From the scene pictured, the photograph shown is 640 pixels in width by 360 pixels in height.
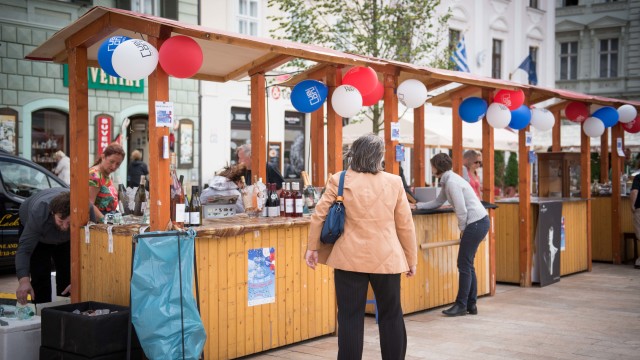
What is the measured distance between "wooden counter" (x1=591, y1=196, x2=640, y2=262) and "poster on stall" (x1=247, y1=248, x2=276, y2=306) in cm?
832

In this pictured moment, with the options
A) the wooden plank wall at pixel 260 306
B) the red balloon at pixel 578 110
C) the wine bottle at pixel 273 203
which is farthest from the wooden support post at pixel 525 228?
the wine bottle at pixel 273 203

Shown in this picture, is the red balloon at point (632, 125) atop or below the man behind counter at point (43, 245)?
Result: atop

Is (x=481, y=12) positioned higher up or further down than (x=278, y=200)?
higher up

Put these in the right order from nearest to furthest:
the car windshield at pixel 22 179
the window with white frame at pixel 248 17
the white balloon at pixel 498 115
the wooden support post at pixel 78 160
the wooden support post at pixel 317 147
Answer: the wooden support post at pixel 78 160 → the wooden support post at pixel 317 147 → the white balloon at pixel 498 115 → the car windshield at pixel 22 179 → the window with white frame at pixel 248 17

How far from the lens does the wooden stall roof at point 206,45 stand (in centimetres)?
574

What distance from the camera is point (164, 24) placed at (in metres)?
5.64

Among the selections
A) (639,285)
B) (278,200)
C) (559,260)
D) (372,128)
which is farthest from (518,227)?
(372,128)

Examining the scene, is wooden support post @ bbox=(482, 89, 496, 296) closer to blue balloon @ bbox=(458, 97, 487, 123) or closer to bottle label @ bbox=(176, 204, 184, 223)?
blue balloon @ bbox=(458, 97, 487, 123)

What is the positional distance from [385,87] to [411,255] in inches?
130

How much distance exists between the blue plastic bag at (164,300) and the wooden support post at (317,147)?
3602mm

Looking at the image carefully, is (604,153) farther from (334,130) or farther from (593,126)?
(334,130)

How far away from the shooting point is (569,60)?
39.2 m

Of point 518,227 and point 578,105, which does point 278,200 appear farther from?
point 578,105

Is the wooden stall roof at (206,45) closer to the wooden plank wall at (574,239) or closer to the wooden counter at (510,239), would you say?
the wooden counter at (510,239)
